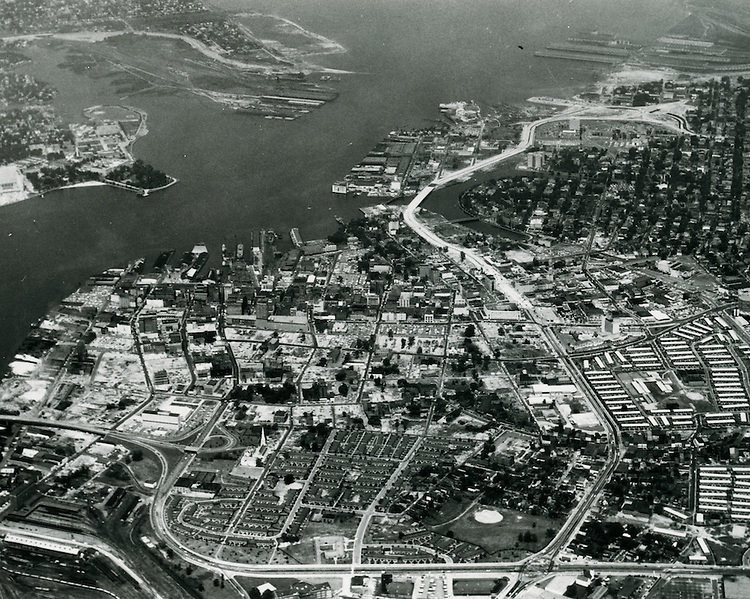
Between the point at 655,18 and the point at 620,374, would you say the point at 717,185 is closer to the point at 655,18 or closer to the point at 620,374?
the point at 620,374

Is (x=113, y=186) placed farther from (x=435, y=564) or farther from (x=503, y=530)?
(x=435, y=564)

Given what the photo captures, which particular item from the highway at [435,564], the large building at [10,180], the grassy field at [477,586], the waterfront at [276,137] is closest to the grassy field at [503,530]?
the highway at [435,564]

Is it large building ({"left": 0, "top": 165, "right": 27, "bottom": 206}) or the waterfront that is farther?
large building ({"left": 0, "top": 165, "right": 27, "bottom": 206})

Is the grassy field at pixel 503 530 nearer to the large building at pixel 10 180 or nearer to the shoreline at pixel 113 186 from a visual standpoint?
the shoreline at pixel 113 186

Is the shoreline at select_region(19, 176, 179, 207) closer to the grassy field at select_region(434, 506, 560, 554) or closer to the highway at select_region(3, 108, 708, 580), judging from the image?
the highway at select_region(3, 108, 708, 580)

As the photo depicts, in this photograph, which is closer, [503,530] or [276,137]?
[503,530]

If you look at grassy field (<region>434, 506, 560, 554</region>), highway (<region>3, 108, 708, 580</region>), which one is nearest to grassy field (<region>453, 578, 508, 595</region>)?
highway (<region>3, 108, 708, 580</region>)

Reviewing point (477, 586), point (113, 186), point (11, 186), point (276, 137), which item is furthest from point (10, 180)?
point (477, 586)
